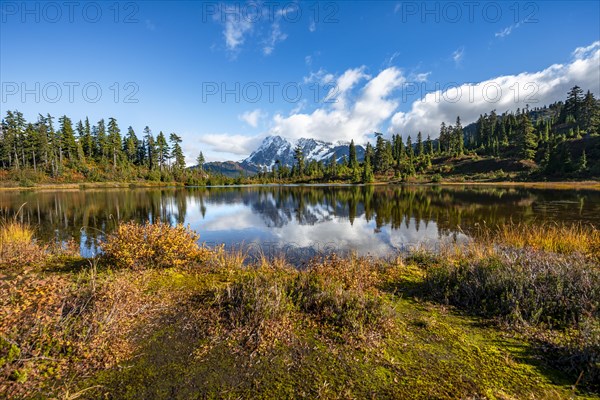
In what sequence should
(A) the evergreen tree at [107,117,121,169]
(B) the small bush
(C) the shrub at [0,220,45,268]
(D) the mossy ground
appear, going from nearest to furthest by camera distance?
(D) the mossy ground < (B) the small bush < (C) the shrub at [0,220,45,268] < (A) the evergreen tree at [107,117,121,169]

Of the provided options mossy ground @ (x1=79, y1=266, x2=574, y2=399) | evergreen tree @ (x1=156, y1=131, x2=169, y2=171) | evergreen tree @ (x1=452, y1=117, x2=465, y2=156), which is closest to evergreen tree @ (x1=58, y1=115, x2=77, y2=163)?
evergreen tree @ (x1=156, y1=131, x2=169, y2=171)

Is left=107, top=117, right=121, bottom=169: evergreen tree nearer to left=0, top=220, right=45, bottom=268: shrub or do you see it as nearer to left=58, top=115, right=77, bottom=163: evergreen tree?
left=58, top=115, right=77, bottom=163: evergreen tree

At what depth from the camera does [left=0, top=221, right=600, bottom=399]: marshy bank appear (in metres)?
3.96

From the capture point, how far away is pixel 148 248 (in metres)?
9.10

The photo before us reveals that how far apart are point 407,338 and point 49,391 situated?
578 cm

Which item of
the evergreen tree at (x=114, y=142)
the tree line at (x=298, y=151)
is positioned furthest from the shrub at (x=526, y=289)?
the evergreen tree at (x=114, y=142)

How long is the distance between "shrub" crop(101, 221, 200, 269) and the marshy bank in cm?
108

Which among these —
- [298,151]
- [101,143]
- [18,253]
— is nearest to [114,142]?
[101,143]

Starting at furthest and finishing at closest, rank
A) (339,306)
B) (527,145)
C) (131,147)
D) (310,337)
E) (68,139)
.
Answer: (131,147) < (68,139) < (527,145) < (339,306) < (310,337)

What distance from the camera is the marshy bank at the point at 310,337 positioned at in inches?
156

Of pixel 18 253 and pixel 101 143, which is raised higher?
pixel 101 143

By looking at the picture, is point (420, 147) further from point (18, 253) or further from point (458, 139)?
point (18, 253)

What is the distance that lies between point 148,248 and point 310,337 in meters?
6.62

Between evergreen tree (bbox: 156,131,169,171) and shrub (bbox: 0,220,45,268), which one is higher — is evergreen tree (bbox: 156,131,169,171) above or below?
above
